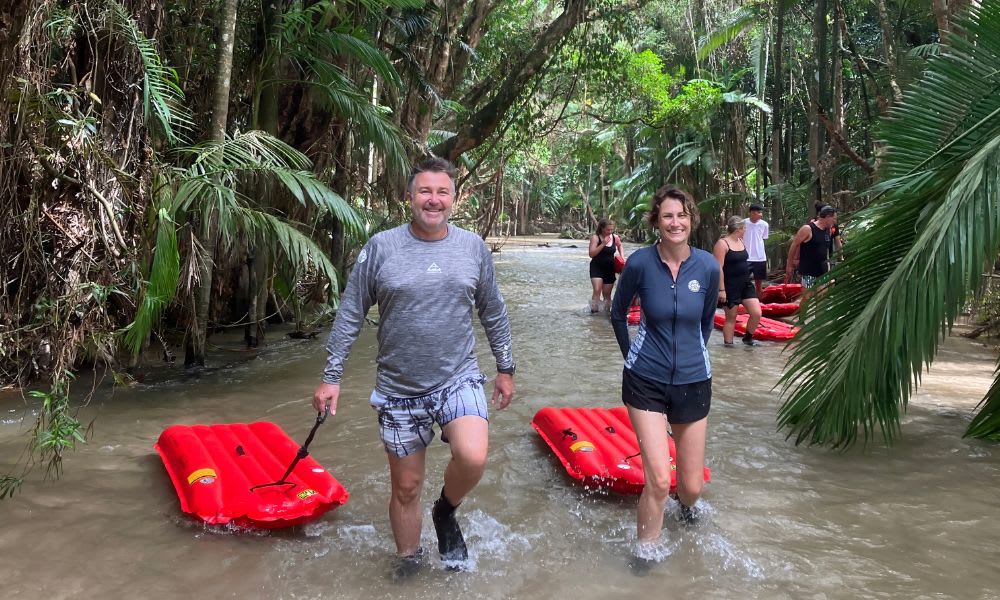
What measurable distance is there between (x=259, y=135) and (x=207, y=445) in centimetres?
375

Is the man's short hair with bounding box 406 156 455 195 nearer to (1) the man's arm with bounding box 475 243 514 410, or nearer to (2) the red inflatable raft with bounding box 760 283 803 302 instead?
(1) the man's arm with bounding box 475 243 514 410

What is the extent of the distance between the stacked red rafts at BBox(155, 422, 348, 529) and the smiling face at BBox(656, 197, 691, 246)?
90.2 inches

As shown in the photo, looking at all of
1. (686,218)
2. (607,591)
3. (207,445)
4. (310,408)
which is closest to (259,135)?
(310,408)

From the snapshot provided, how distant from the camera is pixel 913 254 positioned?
4.44 m

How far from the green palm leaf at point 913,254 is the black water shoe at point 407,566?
2793mm

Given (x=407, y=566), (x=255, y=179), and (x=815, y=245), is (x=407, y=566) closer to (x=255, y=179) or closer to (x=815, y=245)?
(x=255, y=179)

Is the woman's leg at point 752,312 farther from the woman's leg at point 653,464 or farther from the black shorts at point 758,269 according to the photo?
the woman's leg at point 653,464

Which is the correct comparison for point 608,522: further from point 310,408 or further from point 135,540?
point 310,408

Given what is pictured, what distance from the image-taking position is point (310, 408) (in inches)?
280

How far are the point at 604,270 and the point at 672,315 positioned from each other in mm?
8979

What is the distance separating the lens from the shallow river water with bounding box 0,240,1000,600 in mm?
3709

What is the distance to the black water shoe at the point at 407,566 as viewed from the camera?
3.76 metres

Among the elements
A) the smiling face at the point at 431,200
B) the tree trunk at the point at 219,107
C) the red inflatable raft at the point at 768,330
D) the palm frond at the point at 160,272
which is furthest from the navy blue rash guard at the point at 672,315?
the red inflatable raft at the point at 768,330

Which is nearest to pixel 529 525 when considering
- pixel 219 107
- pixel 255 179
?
pixel 219 107
